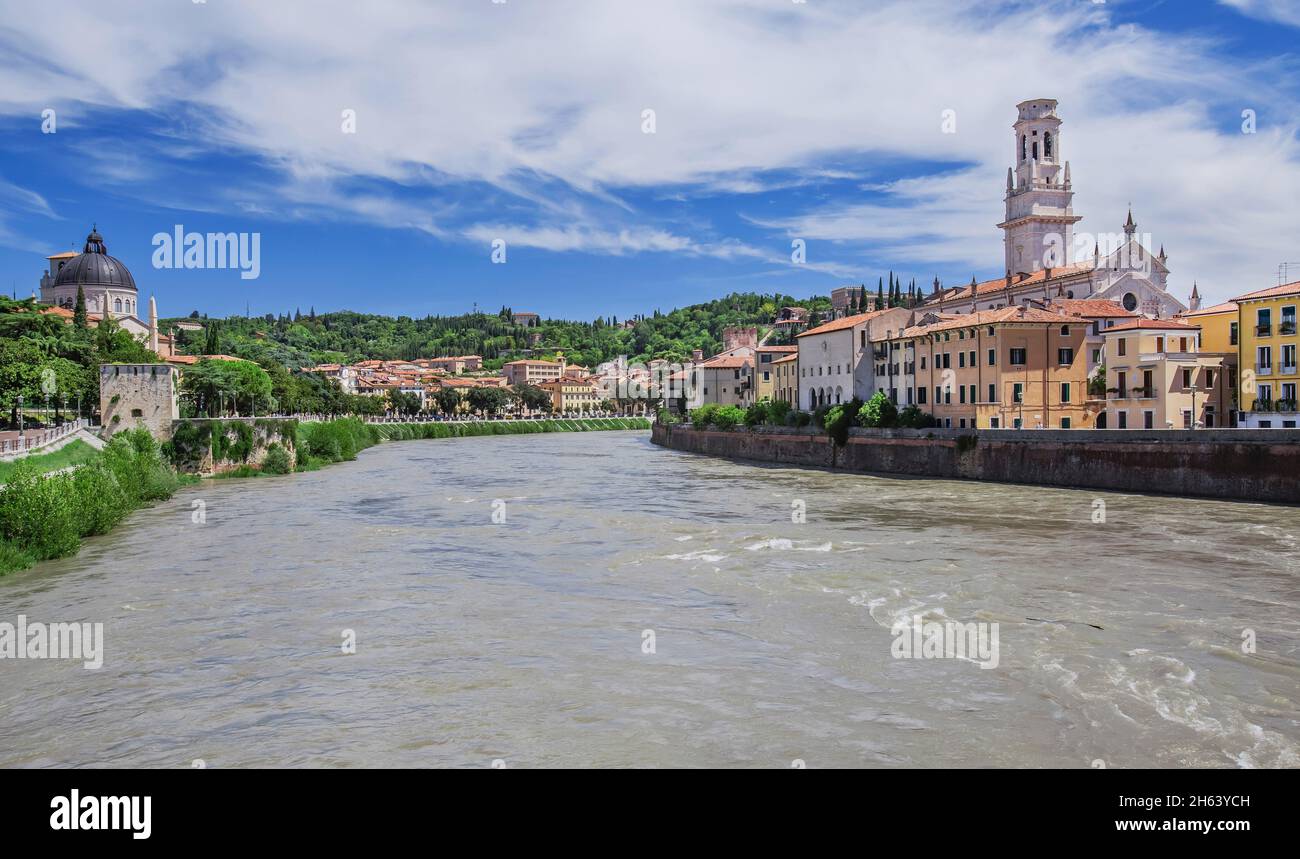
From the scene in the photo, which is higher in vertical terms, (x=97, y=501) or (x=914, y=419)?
(x=914, y=419)

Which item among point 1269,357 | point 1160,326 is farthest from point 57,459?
point 1269,357

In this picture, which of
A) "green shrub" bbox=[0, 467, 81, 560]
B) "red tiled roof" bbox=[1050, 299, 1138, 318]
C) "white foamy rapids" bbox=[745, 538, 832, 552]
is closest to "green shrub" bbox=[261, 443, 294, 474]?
"green shrub" bbox=[0, 467, 81, 560]

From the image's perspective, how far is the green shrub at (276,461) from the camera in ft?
177

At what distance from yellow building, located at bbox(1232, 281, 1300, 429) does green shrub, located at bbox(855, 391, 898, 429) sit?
17221 millimetres

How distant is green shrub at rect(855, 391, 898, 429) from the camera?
54156mm

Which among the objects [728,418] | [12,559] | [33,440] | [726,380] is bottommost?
[12,559]

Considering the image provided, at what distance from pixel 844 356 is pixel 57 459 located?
48926mm

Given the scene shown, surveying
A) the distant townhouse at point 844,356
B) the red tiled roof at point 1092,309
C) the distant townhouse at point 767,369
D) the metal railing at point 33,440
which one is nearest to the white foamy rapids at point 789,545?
the metal railing at point 33,440

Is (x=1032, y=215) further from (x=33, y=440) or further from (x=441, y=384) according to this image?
(x=441, y=384)

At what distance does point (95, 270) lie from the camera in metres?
101
